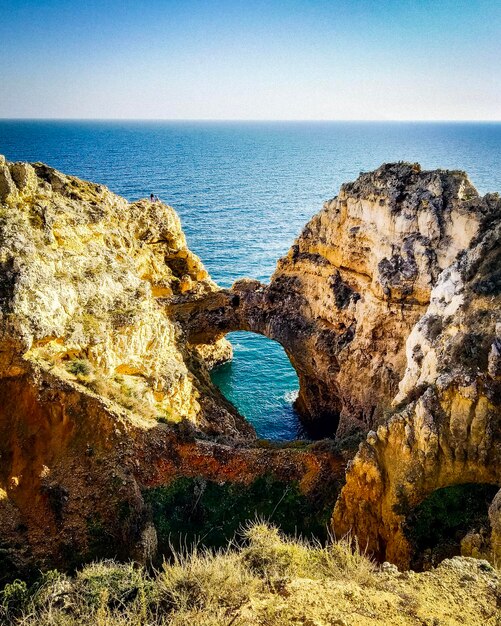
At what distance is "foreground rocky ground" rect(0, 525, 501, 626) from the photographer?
11.8 m

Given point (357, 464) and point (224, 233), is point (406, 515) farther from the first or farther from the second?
point (224, 233)

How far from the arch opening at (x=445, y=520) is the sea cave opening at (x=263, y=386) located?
2178 centimetres

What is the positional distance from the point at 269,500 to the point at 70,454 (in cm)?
983

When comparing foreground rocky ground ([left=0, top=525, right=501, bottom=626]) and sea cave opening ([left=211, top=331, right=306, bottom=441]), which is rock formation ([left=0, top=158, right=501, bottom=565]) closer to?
sea cave opening ([left=211, top=331, right=306, bottom=441])

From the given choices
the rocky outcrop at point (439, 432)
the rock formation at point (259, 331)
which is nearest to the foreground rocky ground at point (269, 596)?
the rock formation at point (259, 331)

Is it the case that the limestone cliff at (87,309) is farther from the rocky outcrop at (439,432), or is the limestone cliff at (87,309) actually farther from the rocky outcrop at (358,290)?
the rocky outcrop at (439,432)

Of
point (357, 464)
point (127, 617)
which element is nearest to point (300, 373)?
point (357, 464)

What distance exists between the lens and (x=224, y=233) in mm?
85812

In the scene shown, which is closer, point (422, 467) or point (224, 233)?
point (422, 467)

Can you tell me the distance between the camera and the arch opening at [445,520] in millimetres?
17469

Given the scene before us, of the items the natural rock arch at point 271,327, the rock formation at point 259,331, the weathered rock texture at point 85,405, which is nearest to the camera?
the rock formation at point 259,331

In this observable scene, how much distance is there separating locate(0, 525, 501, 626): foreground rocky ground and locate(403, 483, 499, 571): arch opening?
3594mm

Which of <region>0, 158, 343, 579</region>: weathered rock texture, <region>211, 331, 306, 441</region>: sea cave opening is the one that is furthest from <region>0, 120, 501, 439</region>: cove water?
<region>0, 158, 343, 579</region>: weathered rock texture

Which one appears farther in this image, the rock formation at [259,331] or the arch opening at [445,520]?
the rock formation at [259,331]
